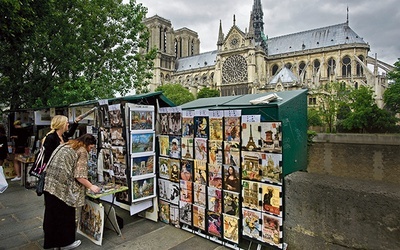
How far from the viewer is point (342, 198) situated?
9.66 feet

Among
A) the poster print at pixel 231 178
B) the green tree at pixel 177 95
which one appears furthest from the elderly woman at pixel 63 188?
the green tree at pixel 177 95

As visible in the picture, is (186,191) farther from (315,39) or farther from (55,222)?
(315,39)

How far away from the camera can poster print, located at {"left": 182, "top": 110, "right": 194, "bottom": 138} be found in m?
4.34

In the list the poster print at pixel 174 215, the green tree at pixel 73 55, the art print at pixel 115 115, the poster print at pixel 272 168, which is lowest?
the poster print at pixel 174 215

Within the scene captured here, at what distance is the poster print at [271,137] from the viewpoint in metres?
3.33

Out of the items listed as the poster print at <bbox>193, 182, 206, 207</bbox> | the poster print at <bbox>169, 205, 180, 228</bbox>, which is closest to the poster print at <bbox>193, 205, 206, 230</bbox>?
the poster print at <bbox>193, 182, 206, 207</bbox>

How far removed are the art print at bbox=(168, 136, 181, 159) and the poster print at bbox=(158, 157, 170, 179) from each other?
0.19 m

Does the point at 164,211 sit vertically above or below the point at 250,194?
below

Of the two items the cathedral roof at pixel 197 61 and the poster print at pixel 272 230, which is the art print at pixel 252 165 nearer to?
the poster print at pixel 272 230

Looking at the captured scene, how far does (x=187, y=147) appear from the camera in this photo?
439cm

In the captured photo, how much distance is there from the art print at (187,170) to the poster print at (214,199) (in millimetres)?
462

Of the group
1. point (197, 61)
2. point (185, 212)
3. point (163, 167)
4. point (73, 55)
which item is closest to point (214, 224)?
point (185, 212)

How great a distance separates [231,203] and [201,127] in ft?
4.27

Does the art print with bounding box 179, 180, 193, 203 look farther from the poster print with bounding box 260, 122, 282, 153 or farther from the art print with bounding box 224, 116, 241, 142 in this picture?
the poster print with bounding box 260, 122, 282, 153
